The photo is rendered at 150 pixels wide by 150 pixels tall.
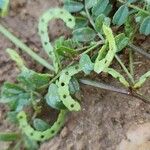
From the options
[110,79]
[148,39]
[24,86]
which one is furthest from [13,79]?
[148,39]

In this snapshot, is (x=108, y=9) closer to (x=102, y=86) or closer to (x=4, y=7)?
(x=102, y=86)

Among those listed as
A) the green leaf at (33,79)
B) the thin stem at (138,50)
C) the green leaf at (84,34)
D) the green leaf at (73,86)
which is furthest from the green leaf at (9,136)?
the thin stem at (138,50)

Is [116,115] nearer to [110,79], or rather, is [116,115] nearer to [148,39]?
[110,79]

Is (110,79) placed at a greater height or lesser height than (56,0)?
lesser

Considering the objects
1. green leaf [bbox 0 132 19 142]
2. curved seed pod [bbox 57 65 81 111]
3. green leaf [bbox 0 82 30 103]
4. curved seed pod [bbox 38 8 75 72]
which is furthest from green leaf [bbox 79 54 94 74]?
green leaf [bbox 0 132 19 142]

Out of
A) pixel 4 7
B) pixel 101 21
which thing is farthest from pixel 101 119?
pixel 4 7
